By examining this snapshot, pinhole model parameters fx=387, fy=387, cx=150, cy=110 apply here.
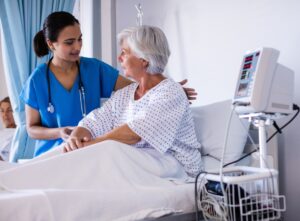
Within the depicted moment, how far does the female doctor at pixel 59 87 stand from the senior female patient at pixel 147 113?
243 mm

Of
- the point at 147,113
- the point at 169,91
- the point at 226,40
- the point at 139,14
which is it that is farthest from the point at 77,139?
the point at 139,14

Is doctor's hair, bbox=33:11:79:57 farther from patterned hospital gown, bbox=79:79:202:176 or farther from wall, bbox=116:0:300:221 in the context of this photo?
wall, bbox=116:0:300:221

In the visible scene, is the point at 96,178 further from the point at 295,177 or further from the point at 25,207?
the point at 295,177

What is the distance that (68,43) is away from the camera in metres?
1.90

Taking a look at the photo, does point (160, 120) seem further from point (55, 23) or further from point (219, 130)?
point (55, 23)

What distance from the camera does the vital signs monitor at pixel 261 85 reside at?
1.15 m

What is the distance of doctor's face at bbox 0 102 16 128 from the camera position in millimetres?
3037

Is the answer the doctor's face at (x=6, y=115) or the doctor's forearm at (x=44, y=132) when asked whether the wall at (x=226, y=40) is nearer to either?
the doctor's forearm at (x=44, y=132)

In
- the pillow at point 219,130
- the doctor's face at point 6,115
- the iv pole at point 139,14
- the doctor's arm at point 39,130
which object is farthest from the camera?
the doctor's face at point 6,115

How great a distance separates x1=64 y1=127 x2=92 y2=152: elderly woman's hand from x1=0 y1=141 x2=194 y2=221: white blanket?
194mm

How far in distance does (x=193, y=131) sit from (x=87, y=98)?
0.65 meters

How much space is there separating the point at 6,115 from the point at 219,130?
2.03 m

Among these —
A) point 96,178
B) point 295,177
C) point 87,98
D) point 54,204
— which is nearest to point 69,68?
point 87,98

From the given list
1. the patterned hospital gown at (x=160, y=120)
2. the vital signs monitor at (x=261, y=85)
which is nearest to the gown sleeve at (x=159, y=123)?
the patterned hospital gown at (x=160, y=120)
